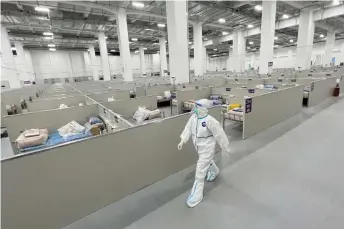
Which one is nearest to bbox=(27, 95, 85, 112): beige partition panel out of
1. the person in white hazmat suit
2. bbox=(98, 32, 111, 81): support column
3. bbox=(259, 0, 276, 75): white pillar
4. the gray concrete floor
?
the gray concrete floor

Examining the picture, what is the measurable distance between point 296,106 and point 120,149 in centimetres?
521

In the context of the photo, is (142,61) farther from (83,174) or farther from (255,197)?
(255,197)

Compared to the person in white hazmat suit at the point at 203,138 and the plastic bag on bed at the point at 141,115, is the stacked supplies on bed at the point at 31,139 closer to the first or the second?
the plastic bag on bed at the point at 141,115

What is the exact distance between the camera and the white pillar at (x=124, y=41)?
9.84 meters

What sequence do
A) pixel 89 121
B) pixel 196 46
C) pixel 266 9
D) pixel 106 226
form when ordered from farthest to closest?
pixel 196 46
pixel 266 9
pixel 89 121
pixel 106 226

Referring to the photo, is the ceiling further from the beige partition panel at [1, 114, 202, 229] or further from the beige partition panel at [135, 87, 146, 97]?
the beige partition panel at [1, 114, 202, 229]

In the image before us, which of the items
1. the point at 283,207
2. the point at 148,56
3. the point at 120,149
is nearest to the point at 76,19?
the point at 120,149

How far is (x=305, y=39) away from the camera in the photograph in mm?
11273

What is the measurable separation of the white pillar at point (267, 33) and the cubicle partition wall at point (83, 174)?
8.94m

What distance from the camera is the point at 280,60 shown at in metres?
23.9

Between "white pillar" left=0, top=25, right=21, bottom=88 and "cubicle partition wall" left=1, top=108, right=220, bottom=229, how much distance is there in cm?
1261

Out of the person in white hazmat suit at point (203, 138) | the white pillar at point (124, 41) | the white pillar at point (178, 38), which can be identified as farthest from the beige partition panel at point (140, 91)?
the person in white hazmat suit at point (203, 138)

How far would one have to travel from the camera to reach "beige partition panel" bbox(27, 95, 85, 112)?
14.9ft

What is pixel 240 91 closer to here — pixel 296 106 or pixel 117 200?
pixel 296 106
